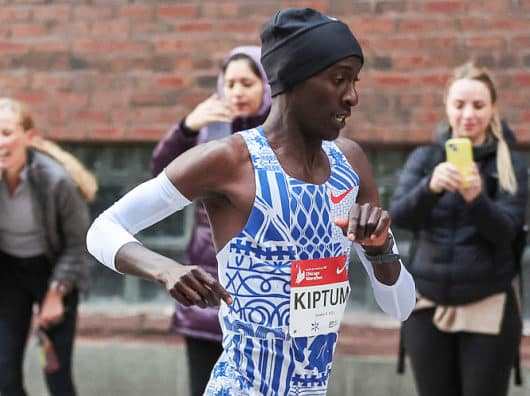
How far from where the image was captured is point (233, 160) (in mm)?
3244

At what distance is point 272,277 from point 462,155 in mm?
1940

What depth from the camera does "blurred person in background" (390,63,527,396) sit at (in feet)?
17.1

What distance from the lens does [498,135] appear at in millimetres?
5293

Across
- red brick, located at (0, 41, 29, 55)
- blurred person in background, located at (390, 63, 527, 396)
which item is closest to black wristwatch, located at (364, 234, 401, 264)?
blurred person in background, located at (390, 63, 527, 396)

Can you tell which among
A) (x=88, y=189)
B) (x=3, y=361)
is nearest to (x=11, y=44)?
(x=88, y=189)

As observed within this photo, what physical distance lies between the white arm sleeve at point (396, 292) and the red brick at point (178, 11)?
11.7 feet

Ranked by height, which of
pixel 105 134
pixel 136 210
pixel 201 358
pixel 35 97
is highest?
pixel 35 97

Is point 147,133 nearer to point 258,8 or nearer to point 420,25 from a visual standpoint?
point 258,8

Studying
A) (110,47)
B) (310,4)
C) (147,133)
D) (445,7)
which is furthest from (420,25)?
(110,47)

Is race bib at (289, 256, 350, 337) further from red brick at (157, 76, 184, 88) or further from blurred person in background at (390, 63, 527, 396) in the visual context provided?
red brick at (157, 76, 184, 88)

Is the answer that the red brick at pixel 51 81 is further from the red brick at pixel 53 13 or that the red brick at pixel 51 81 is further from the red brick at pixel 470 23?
the red brick at pixel 470 23

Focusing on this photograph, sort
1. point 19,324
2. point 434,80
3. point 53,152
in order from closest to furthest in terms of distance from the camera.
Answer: point 19,324, point 53,152, point 434,80

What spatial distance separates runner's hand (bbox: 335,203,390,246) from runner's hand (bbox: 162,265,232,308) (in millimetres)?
345

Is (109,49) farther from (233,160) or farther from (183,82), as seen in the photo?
(233,160)
